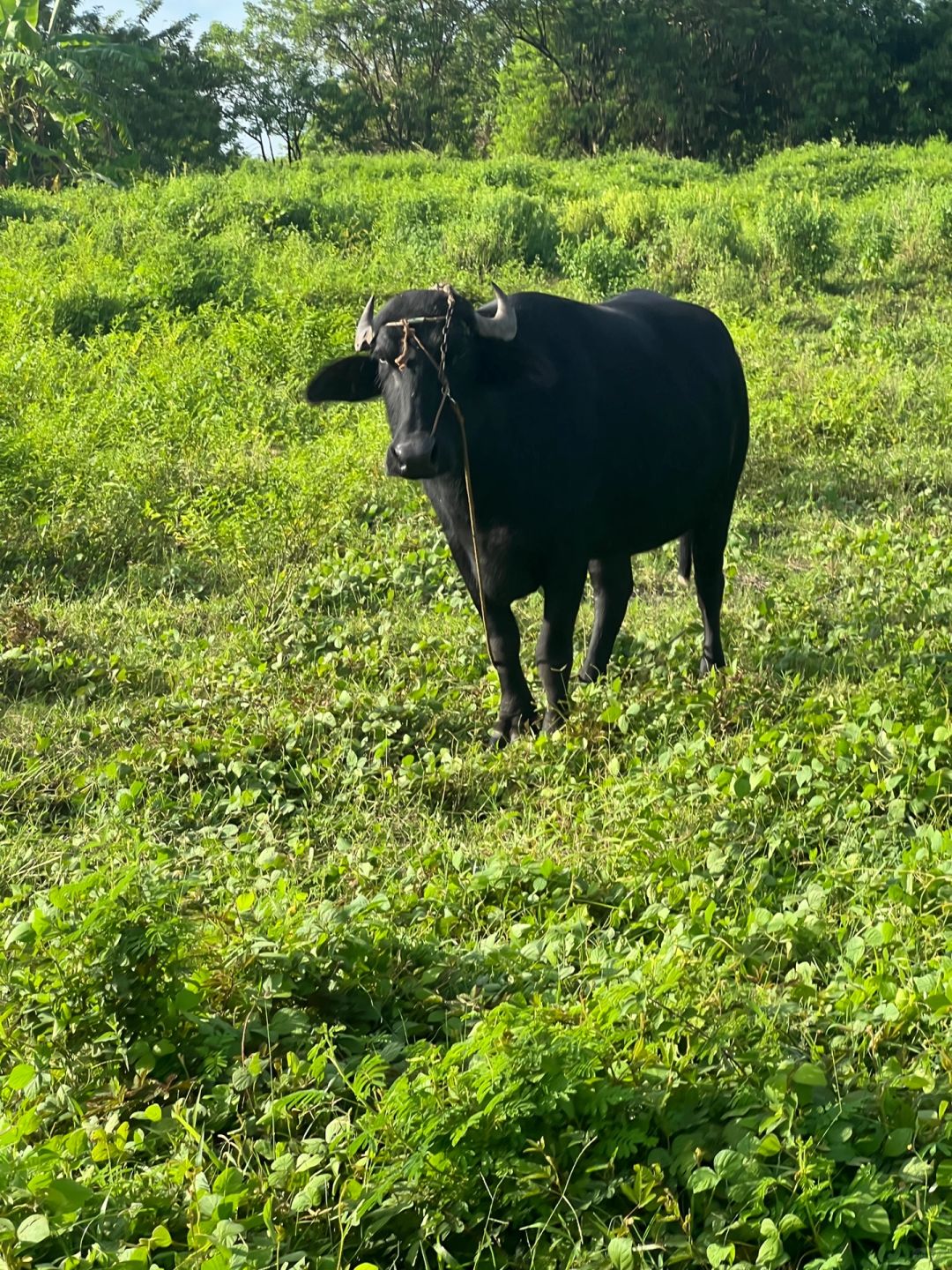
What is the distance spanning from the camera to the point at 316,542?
6039 mm

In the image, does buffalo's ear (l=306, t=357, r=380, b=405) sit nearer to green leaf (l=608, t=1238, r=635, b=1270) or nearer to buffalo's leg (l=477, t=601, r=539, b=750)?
buffalo's leg (l=477, t=601, r=539, b=750)

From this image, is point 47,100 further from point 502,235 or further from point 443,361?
point 443,361

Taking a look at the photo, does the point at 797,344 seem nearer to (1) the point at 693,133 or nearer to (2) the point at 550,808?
(2) the point at 550,808

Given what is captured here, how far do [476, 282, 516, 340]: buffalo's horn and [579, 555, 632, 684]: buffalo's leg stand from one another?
45.3 inches

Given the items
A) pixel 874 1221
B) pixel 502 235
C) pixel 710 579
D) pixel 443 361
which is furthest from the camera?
pixel 502 235

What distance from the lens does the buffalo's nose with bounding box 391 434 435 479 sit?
3562 millimetres

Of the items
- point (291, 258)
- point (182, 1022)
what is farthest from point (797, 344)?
point (182, 1022)

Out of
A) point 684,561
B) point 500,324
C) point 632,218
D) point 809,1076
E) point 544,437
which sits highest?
point 632,218

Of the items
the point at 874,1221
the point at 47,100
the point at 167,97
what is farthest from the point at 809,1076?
the point at 167,97

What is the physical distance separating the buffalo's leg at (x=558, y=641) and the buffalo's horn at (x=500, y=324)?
0.84 meters

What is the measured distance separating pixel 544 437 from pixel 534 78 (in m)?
29.0

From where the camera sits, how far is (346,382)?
4215 mm

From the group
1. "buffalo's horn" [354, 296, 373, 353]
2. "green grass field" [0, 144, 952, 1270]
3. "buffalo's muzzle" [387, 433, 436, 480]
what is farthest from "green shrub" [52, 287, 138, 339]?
"buffalo's muzzle" [387, 433, 436, 480]

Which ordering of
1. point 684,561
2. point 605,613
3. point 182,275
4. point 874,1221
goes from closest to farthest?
point 874,1221 < point 605,613 < point 684,561 < point 182,275
